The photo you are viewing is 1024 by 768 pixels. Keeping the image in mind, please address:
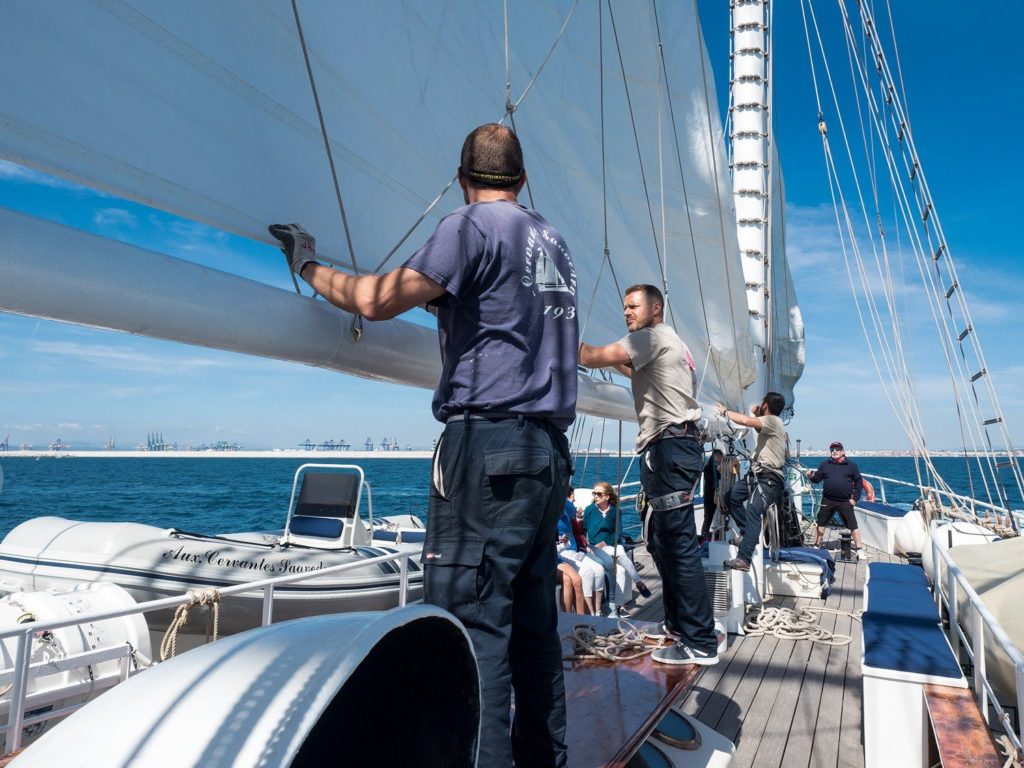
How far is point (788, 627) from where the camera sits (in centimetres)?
471

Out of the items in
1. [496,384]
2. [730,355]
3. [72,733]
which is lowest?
[72,733]

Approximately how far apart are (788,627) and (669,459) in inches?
106

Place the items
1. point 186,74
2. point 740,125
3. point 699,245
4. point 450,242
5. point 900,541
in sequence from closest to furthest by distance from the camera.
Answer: point 450,242 → point 186,74 → point 699,245 → point 740,125 → point 900,541

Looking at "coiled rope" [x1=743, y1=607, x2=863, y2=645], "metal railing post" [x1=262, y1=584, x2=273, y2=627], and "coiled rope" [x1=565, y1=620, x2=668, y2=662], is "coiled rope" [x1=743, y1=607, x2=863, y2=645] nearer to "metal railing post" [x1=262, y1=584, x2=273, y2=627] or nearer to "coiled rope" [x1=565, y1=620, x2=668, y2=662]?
"coiled rope" [x1=565, y1=620, x2=668, y2=662]

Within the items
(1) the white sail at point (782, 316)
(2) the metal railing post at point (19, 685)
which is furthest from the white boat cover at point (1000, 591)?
(1) the white sail at point (782, 316)

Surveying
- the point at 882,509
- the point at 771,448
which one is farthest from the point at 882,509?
the point at 771,448

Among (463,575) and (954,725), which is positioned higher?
(463,575)

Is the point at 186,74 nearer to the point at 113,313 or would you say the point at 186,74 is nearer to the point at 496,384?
the point at 113,313

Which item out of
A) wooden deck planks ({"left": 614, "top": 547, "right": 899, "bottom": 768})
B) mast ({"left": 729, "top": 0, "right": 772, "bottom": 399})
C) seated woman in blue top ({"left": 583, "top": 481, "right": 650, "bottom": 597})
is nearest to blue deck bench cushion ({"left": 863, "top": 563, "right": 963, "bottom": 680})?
wooden deck planks ({"left": 614, "top": 547, "right": 899, "bottom": 768})

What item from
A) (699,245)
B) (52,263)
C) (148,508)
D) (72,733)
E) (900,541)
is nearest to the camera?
(72,733)

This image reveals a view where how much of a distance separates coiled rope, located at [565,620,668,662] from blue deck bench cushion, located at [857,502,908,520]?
7.98m

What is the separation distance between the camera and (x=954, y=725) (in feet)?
7.73

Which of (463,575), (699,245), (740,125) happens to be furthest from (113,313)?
(740,125)

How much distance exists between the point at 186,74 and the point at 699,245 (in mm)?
4581
